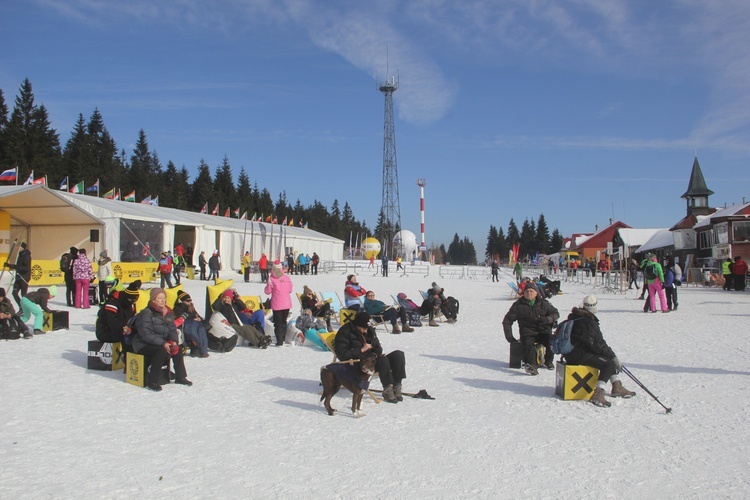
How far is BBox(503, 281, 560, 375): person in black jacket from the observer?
27.1 feet

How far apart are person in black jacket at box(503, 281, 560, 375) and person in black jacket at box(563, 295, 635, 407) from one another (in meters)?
1.44

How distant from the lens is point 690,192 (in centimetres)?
5138

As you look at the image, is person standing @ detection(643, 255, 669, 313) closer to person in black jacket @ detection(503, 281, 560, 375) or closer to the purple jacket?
person in black jacket @ detection(503, 281, 560, 375)

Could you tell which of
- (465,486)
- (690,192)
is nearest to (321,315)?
(465,486)

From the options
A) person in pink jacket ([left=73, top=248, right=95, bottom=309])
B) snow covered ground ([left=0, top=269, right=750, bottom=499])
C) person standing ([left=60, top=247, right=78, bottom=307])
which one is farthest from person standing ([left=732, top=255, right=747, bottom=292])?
person standing ([left=60, top=247, right=78, bottom=307])

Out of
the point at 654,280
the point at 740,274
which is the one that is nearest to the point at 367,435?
the point at 654,280

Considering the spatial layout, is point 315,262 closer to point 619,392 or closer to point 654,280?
point 654,280

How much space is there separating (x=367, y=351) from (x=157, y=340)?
8.68 feet

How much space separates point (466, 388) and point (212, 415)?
3.07m

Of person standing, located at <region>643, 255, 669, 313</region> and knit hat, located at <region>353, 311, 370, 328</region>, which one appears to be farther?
person standing, located at <region>643, 255, 669, 313</region>

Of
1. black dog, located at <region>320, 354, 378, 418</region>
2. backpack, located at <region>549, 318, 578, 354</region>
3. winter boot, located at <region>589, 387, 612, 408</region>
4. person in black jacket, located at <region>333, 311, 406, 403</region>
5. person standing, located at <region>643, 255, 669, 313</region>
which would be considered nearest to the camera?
black dog, located at <region>320, 354, 378, 418</region>

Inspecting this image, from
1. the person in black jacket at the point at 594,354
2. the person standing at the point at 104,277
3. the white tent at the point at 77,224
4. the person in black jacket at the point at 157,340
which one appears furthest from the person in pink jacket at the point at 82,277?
the person in black jacket at the point at 594,354

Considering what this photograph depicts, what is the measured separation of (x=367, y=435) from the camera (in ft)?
17.6

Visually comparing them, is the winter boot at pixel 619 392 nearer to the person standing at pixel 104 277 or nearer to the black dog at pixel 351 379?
the black dog at pixel 351 379
